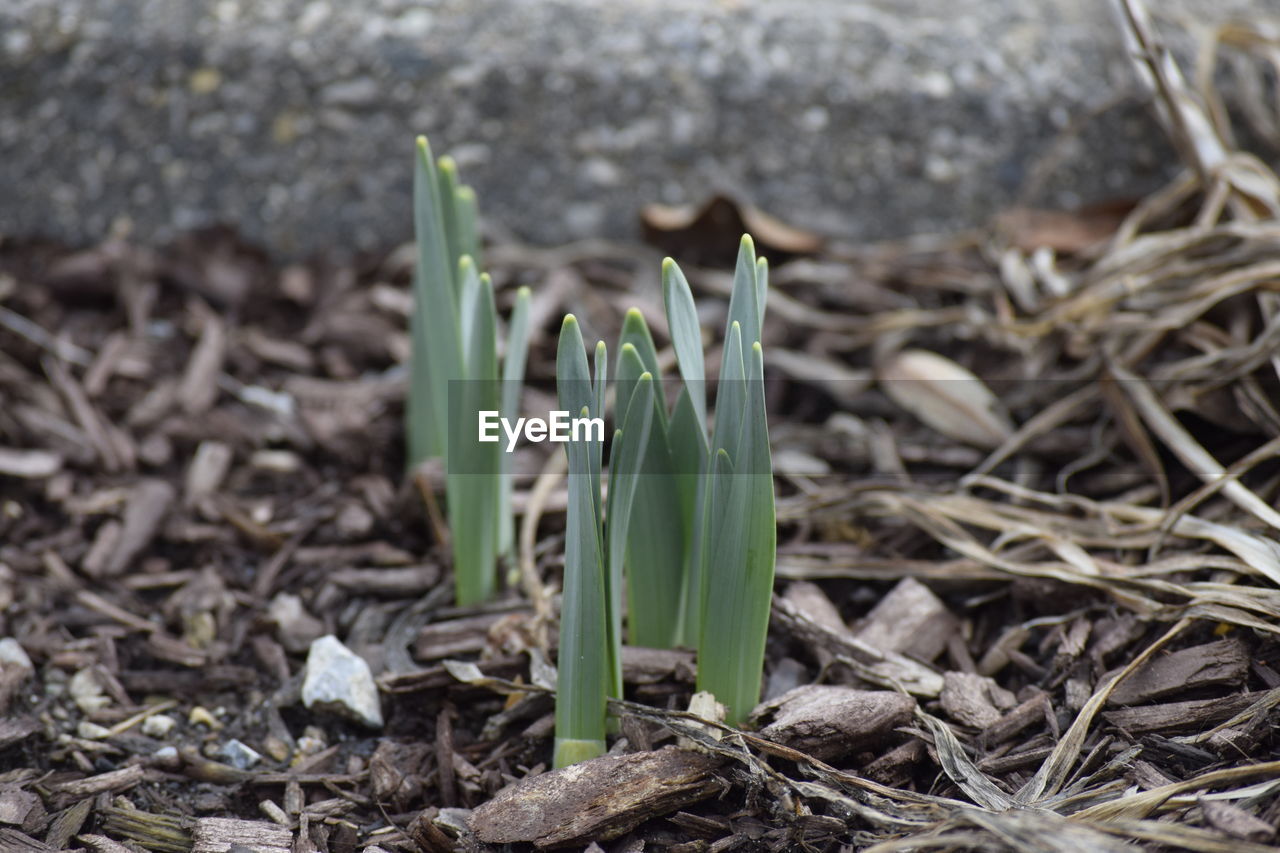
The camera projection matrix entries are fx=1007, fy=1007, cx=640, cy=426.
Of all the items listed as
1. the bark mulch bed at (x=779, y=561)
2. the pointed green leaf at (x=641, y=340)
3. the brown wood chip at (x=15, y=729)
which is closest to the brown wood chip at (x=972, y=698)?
the bark mulch bed at (x=779, y=561)

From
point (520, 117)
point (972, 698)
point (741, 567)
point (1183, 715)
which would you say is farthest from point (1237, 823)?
point (520, 117)

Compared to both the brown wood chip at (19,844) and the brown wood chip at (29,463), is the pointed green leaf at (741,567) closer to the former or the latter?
the brown wood chip at (19,844)

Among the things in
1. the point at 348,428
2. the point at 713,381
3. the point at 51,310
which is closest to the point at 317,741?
the point at 348,428

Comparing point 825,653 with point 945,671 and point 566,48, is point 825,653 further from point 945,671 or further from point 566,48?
point 566,48

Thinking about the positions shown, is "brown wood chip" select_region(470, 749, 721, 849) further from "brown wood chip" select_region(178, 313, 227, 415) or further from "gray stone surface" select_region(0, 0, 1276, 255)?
"gray stone surface" select_region(0, 0, 1276, 255)

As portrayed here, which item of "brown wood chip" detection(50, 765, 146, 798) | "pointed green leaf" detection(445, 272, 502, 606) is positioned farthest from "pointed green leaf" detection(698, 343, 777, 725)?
"brown wood chip" detection(50, 765, 146, 798)

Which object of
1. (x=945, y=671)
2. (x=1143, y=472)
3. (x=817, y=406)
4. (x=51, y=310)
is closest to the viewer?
(x=945, y=671)

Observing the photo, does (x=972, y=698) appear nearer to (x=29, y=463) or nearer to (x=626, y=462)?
(x=626, y=462)

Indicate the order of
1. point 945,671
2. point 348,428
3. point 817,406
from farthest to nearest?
point 817,406 < point 348,428 < point 945,671
